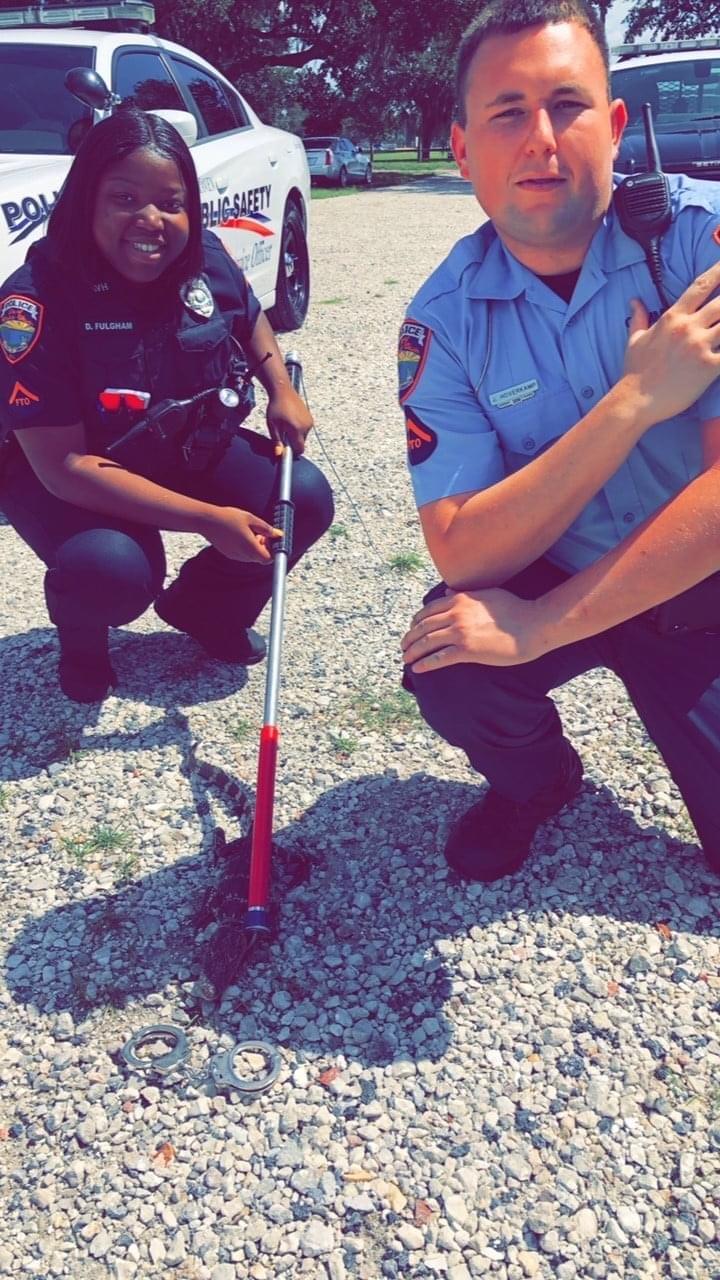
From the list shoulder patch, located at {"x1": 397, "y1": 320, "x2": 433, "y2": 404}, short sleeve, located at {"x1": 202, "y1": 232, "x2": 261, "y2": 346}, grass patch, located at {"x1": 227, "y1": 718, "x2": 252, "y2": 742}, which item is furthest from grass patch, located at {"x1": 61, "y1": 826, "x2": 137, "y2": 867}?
short sleeve, located at {"x1": 202, "y1": 232, "x2": 261, "y2": 346}

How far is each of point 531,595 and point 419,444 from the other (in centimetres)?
44

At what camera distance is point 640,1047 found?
2.09 metres

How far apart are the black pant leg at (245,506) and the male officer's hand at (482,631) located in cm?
109

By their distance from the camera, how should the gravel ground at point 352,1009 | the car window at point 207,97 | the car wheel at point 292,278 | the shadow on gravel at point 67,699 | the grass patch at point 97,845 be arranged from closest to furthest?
the gravel ground at point 352,1009, the grass patch at point 97,845, the shadow on gravel at point 67,699, the car window at point 207,97, the car wheel at point 292,278

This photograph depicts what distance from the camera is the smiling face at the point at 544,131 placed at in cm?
203

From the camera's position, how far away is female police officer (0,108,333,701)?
9.30ft

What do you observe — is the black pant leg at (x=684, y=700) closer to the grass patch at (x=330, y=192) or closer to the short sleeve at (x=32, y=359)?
the short sleeve at (x=32, y=359)

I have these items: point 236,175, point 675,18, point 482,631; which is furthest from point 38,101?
point 675,18

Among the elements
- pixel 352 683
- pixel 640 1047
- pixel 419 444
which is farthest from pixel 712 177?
pixel 640 1047

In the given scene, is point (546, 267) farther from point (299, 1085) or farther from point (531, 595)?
point (299, 1085)

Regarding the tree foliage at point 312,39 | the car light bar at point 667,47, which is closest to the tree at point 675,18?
the tree foliage at point 312,39

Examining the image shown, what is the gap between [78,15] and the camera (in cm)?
604

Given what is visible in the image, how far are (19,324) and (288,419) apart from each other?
31.6 inches

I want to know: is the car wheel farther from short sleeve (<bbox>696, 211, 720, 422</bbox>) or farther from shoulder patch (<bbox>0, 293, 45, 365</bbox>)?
short sleeve (<bbox>696, 211, 720, 422</bbox>)
